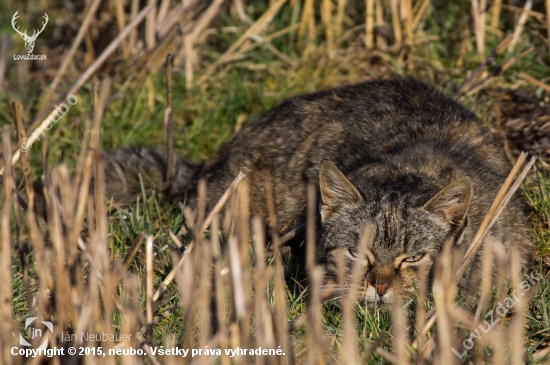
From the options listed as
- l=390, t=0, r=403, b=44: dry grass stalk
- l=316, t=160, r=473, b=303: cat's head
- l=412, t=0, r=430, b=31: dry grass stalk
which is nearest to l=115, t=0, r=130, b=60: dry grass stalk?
Answer: l=390, t=0, r=403, b=44: dry grass stalk

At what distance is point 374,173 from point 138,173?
1.96m

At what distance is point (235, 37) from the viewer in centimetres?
711

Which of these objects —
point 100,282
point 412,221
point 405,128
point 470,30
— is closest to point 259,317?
point 100,282

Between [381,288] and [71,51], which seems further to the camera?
[71,51]

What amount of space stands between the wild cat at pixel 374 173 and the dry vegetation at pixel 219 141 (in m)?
0.18

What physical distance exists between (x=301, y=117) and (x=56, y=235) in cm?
246

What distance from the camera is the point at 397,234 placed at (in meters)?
3.78

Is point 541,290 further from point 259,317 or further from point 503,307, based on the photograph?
point 259,317

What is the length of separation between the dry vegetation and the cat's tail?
152 millimetres

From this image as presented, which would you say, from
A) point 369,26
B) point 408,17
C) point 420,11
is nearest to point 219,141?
point 369,26

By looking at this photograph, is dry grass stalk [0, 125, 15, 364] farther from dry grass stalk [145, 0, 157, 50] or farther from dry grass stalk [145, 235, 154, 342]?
dry grass stalk [145, 0, 157, 50]

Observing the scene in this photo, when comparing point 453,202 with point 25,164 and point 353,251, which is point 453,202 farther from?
→ point 25,164

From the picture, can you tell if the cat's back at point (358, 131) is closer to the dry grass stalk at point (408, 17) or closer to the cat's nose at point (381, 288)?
the cat's nose at point (381, 288)

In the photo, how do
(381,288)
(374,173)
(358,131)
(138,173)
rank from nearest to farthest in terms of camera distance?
(381,288) < (374,173) < (358,131) < (138,173)
